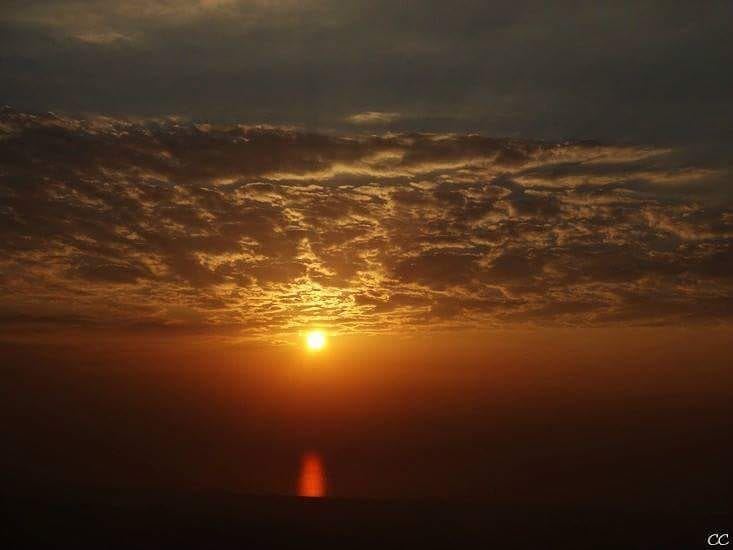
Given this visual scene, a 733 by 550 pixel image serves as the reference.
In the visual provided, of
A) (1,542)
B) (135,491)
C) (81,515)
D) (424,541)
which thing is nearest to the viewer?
(1,542)

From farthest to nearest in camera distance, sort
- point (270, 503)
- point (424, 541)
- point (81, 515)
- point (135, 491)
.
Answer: point (135, 491) < point (270, 503) < point (81, 515) < point (424, 541)

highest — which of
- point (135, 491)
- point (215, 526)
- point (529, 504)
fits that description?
point (135, 491)

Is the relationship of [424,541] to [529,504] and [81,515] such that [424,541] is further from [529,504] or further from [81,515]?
[81,515]

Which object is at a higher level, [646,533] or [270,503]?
[270,503]

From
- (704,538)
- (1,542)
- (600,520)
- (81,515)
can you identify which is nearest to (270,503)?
(81,515)

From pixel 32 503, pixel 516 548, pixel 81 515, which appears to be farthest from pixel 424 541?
pixel 32 503

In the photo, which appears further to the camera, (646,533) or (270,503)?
(270,503)
